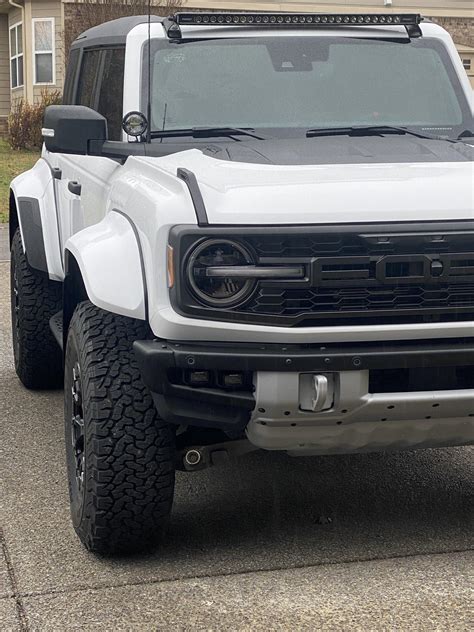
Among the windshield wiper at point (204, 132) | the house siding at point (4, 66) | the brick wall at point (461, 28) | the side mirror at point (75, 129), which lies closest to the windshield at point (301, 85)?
the windshield wiper at point (204, 132)

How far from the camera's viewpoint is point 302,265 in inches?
141

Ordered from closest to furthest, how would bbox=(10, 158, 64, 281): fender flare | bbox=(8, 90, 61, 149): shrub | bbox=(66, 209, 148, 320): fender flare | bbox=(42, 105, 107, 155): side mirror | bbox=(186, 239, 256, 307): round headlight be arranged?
bbox=(186, 239, 256, 307): round headlight, bbox=(66, 209, 148, 320): fender flare, bbox=(42, 105, 107, 155): side mirror, bbox=(10, 158, 64, 281): fender flare, bbox=(8, 90, 61, 149): shrub

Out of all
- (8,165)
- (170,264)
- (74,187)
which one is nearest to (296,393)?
(170,264)

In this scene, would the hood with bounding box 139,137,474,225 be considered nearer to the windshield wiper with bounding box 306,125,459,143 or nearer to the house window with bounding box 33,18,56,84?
the windshield wiper with bounding box 306,125,459,143

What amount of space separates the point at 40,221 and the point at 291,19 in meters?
1.72

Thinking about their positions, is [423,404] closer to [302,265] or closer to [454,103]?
[302,265]

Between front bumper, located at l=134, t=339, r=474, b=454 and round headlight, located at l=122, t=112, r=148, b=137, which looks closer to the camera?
front bumper, located at l=134, t=339, r=474, b=454

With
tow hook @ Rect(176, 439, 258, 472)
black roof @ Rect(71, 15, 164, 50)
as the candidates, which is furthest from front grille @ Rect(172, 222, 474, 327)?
black roof @ Rect(71, 15, 164, 50)

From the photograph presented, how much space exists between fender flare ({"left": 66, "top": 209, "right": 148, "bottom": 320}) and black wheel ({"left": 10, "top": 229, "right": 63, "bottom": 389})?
2192 millimetres

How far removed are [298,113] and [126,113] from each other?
2.35 feet

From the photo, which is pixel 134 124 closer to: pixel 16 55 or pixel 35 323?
pixel 35 323

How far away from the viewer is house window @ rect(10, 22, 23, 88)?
2728 cm

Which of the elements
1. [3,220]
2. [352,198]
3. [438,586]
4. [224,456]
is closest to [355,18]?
[352,198]

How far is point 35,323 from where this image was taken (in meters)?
6.28
